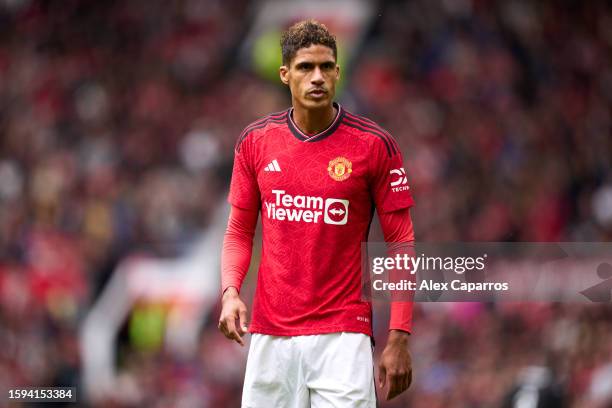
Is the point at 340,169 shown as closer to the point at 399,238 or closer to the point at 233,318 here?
the point at 399,238

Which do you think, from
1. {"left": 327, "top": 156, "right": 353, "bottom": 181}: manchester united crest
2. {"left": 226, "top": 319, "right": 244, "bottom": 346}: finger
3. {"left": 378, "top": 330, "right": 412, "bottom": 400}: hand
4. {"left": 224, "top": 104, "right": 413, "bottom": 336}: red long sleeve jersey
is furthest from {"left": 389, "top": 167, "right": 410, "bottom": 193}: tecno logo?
{"left": 226, "top": 319, "right": 244, "bottom": 346}: finger

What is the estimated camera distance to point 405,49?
9766mm

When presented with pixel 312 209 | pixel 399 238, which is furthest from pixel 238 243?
pixel 399 238

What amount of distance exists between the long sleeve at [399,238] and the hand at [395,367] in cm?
7

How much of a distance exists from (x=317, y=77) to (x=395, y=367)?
101 centimetres

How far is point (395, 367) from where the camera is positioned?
11.5 feet

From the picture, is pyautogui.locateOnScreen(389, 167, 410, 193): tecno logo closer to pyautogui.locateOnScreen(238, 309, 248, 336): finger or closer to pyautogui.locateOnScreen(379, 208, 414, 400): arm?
pyautogui.locateOnScreen(379, 208, 414, 400): arm

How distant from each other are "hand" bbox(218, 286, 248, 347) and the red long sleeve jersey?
0.35 feet

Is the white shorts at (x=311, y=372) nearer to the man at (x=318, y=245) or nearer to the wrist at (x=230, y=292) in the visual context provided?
the man at (x=318, y=245)

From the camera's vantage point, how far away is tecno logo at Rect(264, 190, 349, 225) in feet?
12.0

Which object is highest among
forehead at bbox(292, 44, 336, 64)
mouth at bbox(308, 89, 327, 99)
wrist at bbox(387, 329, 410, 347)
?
forehead at bbox(292, 44, 336, 64)

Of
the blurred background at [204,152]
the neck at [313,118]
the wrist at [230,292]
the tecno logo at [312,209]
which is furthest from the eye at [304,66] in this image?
the blurred background at [204,152]

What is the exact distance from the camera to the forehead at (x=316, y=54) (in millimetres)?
3648

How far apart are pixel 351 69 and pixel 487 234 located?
85.2 inches
